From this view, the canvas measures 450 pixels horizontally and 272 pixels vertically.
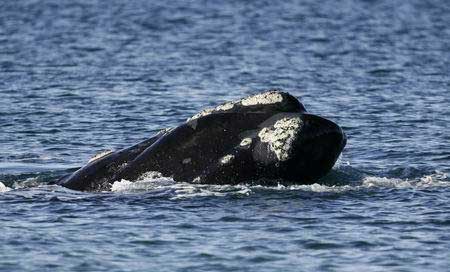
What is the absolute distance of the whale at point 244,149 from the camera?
706 inches

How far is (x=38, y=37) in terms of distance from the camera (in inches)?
1959

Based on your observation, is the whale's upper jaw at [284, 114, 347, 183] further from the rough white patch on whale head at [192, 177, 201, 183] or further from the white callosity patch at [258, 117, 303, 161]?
the rough white patch on whale head at [192, 177, 201, 183]

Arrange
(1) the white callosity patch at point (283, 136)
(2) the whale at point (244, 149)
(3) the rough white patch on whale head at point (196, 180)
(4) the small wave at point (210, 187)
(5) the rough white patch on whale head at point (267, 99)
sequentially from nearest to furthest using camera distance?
(1) the white callosity patch at point (283, 136)
(2) the whale at point (244, 149)
(4) the small wave at point (210, 187)
(3) the rough white patch on whale head at point (196, 180)
(5) the rough white patch on whale head at point (267, 99)

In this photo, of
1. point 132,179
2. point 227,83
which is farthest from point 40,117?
point 132,179

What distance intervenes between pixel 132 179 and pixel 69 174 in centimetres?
160

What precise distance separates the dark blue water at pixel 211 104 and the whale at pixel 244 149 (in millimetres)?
224

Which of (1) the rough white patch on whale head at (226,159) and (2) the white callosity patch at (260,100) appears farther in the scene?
(2) the white callosity patch at (260,100)

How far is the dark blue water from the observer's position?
51.8 feet

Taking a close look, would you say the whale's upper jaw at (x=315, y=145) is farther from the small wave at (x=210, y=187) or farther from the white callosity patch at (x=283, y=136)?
the small wave at (x=210, y=187)

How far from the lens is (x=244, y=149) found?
1814 centimetres

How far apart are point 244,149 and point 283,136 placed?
26.5 inches

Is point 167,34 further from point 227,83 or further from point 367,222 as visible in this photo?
point 367,222

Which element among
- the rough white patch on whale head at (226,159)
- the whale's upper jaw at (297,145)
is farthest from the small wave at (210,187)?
the rough white patch on whale head at (226,159)

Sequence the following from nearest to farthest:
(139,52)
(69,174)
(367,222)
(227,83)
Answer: (367,222)
(69,174)
(227,83)
(139,52)
